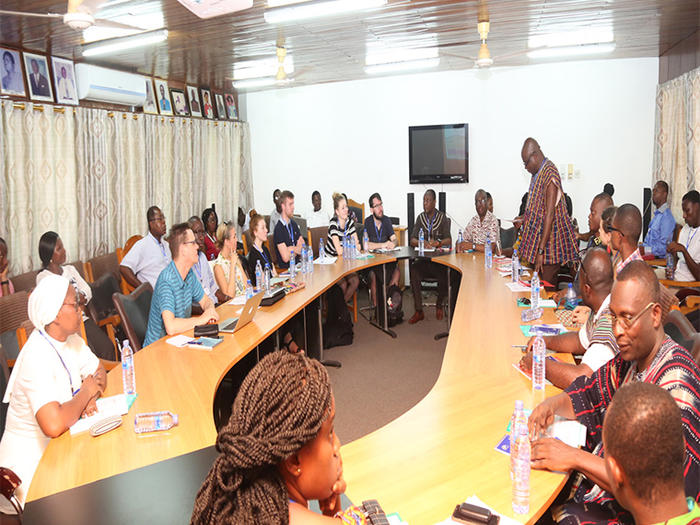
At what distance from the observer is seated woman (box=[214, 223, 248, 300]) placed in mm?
4957

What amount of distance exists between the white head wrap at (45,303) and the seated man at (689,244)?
5400 mm

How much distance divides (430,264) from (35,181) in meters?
4.72

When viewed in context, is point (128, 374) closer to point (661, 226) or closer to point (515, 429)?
point (515, 429)

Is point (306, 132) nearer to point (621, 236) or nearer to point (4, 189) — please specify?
point (4, 189)

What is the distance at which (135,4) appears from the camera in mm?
4457

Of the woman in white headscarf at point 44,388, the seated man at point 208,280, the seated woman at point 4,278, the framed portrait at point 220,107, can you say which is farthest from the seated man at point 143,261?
the framed portrait at point 220,107

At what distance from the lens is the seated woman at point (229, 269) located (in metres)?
4.96

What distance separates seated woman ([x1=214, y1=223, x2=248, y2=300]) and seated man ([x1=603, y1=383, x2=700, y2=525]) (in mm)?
3961

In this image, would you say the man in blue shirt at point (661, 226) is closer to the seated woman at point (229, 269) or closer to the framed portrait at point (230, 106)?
the seated woman at point (229, 269)

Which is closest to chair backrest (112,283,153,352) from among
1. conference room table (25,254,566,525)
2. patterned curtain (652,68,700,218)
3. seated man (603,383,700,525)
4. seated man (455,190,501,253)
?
conference room table (25,254,566,525)

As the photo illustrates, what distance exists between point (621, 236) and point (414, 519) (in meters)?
2.24

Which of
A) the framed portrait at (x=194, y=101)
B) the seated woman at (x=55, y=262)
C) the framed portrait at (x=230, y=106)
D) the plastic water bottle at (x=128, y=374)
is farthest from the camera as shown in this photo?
the framed portrait at (x=230, y=106)

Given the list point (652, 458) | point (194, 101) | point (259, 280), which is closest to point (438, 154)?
point (194, 101)

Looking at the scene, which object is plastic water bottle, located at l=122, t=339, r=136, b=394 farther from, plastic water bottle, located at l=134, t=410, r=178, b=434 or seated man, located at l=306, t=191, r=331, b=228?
seated man, located at l=306, t=191, r=331, b=228
